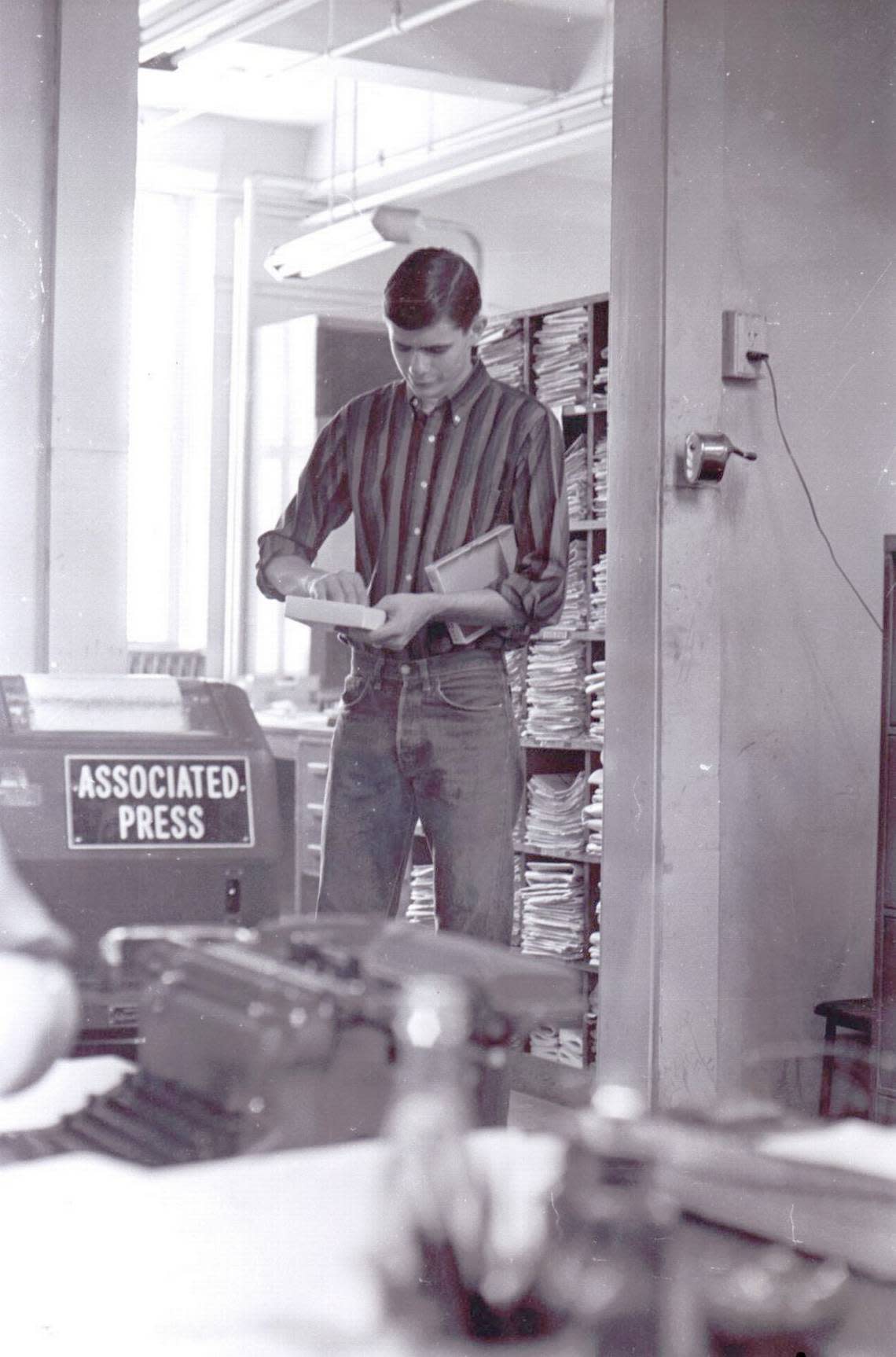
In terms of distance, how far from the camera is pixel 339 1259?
1429mm

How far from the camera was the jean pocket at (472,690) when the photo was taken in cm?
140

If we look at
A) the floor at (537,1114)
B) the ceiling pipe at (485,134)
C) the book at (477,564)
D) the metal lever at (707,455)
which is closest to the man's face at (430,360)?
the book at (477,564)

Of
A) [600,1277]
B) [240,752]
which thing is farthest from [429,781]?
[600,1277]

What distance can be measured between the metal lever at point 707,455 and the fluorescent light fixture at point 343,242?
1.46 ft

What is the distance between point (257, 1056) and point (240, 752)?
0.24 meters

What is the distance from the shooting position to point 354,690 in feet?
4.64

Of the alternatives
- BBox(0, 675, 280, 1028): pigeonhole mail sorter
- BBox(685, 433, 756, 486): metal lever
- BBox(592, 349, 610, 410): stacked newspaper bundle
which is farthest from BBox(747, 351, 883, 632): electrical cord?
BBox(0, 675, 280, 1028): pigeonhole mail sorter

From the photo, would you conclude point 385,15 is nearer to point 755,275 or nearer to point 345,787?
point 755,275

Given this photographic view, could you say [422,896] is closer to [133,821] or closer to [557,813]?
[133,821]

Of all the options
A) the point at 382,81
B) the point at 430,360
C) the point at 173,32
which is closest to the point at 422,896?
the point at 430,360

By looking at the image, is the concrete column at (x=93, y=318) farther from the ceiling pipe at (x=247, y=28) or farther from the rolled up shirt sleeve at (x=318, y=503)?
the rolled up shirt sleeve at (x=318, y=503)

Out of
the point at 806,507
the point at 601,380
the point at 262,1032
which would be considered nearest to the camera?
the point at 262,1032

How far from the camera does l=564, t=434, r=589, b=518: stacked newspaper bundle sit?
114 inches

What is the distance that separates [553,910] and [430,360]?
129 cm
